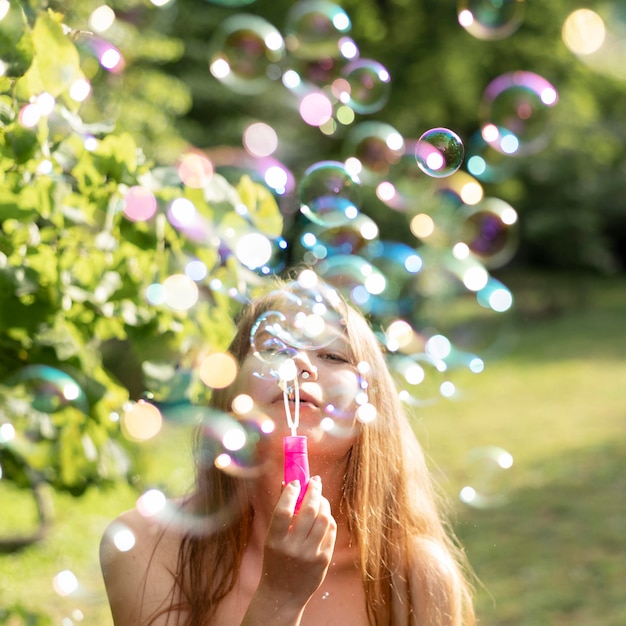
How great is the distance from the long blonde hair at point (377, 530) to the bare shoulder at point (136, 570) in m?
0.03

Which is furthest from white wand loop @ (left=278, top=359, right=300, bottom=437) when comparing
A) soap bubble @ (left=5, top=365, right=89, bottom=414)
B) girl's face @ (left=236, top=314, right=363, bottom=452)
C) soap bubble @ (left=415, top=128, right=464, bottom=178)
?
soap bubble @ (left=415, top=128, right=464, bottom=178)

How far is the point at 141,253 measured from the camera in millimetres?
1951

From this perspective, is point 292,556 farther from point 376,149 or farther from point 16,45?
point 376,149

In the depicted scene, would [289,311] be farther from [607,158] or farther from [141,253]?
[607,158]

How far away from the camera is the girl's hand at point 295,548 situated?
1.41 meters

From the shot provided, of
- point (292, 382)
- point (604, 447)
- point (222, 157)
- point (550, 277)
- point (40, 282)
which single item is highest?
point (292, 382)

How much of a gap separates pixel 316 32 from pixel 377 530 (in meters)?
2.00

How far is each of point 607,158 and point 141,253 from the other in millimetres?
16545

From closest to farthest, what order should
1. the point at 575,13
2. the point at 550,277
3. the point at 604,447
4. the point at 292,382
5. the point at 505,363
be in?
the point at 292,382 → the point at 604,447 → the point at 505,363 → the point at 575,13 → the point at 550,277

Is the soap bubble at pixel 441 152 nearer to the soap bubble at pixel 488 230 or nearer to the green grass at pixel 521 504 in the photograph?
the green grass at pixel 521 504

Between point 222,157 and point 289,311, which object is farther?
point 222,157

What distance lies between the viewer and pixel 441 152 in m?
2.52

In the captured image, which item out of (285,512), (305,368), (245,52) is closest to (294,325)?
(305,368)

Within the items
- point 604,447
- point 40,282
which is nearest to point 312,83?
point 40,282
